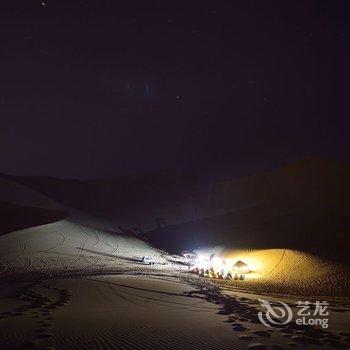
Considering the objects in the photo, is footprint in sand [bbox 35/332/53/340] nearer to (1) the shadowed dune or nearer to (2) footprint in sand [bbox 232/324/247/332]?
(2) footprint in sand [bbox 232/324/247/332]

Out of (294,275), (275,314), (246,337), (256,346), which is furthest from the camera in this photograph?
(294,275)

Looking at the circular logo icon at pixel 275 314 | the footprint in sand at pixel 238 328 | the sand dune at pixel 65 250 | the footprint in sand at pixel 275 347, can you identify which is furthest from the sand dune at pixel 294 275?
the footprint in sand at pixel 275 347

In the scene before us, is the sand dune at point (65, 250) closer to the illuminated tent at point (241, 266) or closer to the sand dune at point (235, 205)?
the illuminated tent at point (241, 266)

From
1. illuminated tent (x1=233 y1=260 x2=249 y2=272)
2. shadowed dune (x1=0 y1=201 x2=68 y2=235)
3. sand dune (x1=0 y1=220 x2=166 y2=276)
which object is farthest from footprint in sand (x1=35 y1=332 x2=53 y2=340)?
shadowed dune (x1=0 y1=201 x2=68 y2=235)

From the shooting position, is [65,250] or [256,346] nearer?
[256,346]

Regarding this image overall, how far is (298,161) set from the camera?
50.6m

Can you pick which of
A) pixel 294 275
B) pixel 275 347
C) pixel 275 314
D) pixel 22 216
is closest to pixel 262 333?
pixel 275 347

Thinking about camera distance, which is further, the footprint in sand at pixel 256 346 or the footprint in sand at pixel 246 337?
the footprint in sand at pixel 246 337

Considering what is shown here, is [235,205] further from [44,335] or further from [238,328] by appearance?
[44,335]

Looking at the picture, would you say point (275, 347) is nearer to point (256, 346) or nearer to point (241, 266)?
point (256, 346)

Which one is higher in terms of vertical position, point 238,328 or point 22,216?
point 22,216

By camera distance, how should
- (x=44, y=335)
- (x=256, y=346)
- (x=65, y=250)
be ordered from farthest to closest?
(x=65, y=250)
(x=44, y=335)
(x=256, y=346)

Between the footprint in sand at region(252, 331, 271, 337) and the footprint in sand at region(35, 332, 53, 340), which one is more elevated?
the footprint in sand at region(252, 331, 271, 337)

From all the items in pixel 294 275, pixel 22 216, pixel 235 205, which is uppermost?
pixel 235 205
